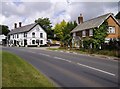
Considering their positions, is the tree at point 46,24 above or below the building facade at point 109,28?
above

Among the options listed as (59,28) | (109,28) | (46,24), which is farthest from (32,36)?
(109,28)

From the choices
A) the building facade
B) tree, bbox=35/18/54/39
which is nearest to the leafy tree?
tree, bbox=35/18/54/39

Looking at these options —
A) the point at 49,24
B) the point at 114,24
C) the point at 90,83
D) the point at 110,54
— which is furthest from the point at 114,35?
the point at 49,24

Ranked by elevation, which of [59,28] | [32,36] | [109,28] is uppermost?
[59,28]

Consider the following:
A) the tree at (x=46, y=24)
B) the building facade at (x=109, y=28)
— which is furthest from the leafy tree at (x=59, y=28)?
the building facade at (x=109, y=28)

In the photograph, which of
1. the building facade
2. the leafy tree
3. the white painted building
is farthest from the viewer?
the leafy tree

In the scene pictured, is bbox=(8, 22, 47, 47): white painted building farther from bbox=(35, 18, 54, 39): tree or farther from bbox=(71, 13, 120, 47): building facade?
bbox=(71, 13, 120, 47): building facade

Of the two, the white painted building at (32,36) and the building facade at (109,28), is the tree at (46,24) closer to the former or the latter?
the white painted building at (32,36)

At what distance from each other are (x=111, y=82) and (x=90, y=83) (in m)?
1.14

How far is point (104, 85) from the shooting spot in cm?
1211

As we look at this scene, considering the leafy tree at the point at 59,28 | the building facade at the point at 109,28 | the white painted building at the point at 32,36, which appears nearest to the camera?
the building facade at the point at 109,28

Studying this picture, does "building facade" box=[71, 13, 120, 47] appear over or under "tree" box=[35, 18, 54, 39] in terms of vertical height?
under

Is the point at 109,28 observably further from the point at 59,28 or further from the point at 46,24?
the point at 46,24

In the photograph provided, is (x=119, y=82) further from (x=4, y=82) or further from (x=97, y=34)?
(x=97, y=34)
